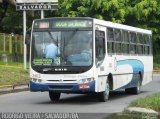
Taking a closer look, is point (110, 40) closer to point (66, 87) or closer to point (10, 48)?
point (66, 87)

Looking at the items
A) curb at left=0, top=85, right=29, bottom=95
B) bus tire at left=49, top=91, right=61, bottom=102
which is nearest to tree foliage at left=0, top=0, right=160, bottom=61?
curb at left=0, top=85, right=29, bottom=95

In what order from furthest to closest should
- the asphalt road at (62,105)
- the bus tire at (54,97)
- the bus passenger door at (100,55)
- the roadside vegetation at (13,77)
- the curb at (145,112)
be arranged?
1. the roadside vegetation at (13,77)
2. the bus tire at (54,97)
3. the bus passenger door at (100,55)
4. the asphalt road at (62,105)
5. the curb at (145,112)

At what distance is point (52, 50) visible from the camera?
1984cm

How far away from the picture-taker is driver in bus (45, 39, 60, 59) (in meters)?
19.8

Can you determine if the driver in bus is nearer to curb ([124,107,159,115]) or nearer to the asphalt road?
the asphalt road

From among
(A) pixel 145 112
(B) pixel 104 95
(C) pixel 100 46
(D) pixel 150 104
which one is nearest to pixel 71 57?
(C) pixel 100 46

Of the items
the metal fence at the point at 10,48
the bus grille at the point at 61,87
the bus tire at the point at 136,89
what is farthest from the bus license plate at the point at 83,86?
the metal fence at the point at 10,48

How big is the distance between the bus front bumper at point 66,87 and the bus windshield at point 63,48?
67 centimetres

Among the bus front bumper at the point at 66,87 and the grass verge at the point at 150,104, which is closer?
the grass verge at the point at 150,104

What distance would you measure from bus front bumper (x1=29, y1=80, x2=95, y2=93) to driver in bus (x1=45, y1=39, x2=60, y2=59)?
3.17 feet

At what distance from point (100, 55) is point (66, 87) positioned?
1735 mm

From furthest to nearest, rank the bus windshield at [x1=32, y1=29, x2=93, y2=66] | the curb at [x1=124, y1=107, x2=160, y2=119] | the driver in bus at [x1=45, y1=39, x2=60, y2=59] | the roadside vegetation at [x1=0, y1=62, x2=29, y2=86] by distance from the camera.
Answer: the roadside vegetation at [x1=0, y1=62, x2=29, y2=86]
the driver in bus at [x1=45, y1=39, x2=60, y2=59]
the bus windshield at [x1=32, y1=29, x2=93, y2=66]
the curb at [x1=124, y1=107, x2=160, y2=119]

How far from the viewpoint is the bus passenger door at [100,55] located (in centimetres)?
2006

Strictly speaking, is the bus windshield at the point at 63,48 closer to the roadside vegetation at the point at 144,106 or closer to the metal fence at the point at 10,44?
the roadside vegetation at the point at 144,106
